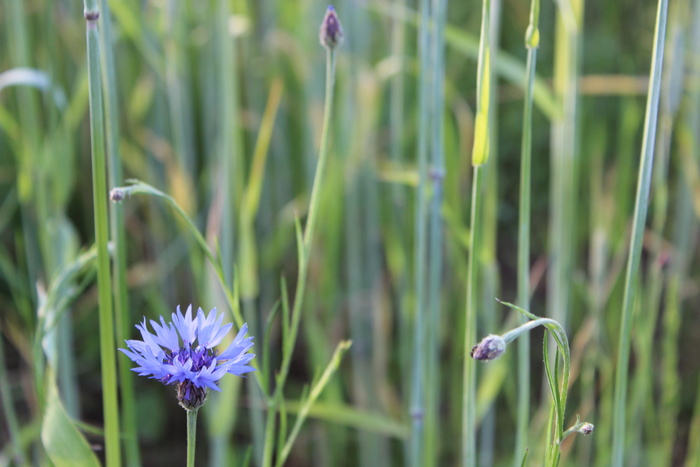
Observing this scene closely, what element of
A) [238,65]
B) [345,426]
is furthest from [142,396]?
[238,65]

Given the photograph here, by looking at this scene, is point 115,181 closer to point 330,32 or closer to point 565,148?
point 330,32

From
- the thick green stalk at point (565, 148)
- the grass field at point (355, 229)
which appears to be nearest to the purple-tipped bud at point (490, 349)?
the grass field at point (355, 229)

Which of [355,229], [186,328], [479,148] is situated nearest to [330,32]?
[479,148]

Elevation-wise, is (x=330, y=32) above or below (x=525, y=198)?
above

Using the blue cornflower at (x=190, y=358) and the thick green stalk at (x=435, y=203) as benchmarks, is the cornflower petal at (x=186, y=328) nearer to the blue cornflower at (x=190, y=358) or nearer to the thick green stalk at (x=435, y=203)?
the blue cornflower at (x=190, y=358)

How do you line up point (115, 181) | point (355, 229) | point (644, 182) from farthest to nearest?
point (355, 229)
point (115, 181)
point (644, 182)

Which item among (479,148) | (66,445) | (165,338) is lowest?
(66,445)

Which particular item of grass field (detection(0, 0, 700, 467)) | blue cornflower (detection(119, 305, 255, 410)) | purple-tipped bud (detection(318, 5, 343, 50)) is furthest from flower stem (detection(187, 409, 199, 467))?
purple-tipped bud (detection(318, 5, 343, 50))
